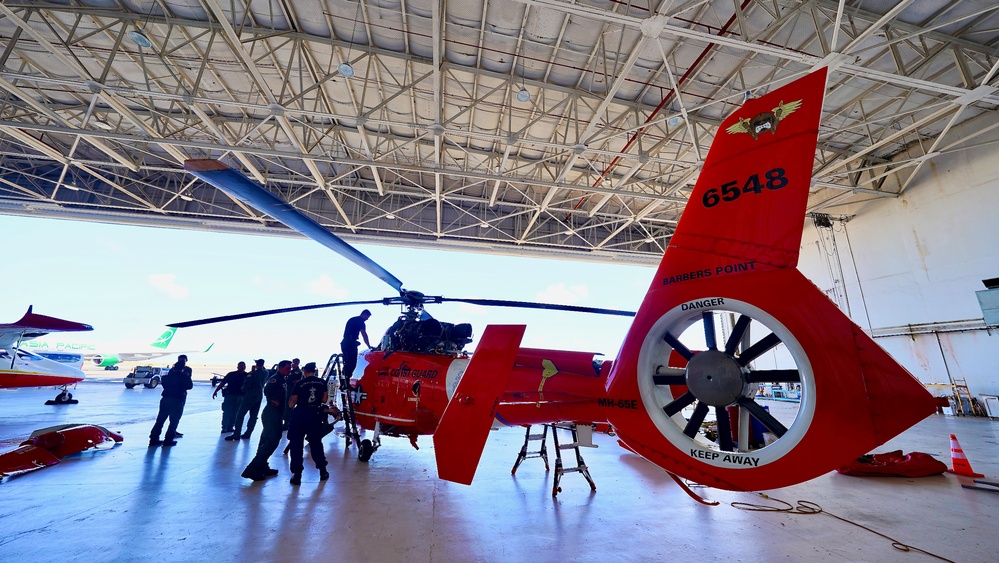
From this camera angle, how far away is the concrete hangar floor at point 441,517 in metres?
3.31

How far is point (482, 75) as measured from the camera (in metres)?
10.7

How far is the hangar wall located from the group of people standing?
18.5 m

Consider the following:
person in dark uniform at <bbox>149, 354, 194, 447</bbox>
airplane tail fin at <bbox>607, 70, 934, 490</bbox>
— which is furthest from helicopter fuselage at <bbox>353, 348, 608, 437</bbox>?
person in dark uniform at <bbox>149, 354, 194, 447</bbox>

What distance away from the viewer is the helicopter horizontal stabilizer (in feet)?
10.8

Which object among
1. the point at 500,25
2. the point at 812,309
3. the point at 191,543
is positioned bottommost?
the point at 191,543

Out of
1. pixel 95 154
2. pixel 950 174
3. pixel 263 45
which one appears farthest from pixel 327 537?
pixel 95 154

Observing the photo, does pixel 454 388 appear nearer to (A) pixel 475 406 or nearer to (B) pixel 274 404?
(A) pixel 475 406

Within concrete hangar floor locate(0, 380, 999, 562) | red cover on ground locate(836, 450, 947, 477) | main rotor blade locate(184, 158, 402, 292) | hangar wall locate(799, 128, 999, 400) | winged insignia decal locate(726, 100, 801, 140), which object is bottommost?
concrete hangar floor locate(0, 380, 999, 562)

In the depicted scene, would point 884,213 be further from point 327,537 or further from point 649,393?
point 327,537

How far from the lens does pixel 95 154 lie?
16.3 m

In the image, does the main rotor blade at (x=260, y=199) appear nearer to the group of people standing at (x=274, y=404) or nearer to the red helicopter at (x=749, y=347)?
the red helicopter at (x=749, y=347)

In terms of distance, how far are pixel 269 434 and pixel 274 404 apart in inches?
17.0

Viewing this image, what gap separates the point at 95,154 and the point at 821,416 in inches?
960

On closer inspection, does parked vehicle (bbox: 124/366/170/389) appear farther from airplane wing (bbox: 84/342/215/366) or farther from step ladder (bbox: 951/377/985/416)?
step ladder (bbox: 951/377/985/416)
